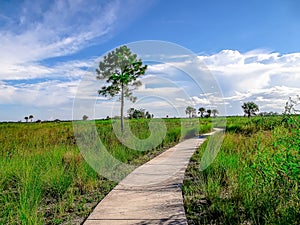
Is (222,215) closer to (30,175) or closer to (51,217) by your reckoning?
(51,217)

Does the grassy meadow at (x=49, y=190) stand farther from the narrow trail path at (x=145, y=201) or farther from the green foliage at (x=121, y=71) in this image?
the green foliage at (x=121, y=71)

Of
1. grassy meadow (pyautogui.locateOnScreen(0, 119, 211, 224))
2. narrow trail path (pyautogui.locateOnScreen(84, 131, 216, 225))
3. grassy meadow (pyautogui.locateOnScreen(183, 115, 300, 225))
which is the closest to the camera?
grassy meadow (pyautogui.locateOnScreen(183, 115, 300, 225))

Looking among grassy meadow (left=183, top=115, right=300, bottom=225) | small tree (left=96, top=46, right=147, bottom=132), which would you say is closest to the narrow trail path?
grassy meadow (left=183, top=115, right=300, bottom=225)

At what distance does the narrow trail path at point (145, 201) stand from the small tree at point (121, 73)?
19.1 ft

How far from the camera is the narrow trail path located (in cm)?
353

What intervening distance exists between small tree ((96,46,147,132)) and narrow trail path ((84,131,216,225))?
19.1ft

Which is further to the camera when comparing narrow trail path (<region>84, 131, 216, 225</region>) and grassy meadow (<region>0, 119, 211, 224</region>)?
grassy meadow (<region>0, 119, 211, 224</region>)

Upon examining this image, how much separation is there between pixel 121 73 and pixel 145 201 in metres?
9.64

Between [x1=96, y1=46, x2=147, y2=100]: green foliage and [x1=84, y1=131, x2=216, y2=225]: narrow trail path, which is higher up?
[x1=96, y1=46, x2=147, y2=100]: green foliage

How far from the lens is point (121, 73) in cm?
1326

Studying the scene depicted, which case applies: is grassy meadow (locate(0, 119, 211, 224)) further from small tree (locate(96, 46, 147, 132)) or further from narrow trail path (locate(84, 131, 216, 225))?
small tree (locate(96, 46, 147, 132))

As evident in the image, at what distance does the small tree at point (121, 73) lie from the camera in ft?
38.2

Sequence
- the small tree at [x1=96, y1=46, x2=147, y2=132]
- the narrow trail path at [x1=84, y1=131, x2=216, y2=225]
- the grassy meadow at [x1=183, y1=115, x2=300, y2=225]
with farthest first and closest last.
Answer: the small tree at [x1=96, y1=46, x2=147, y2=132]
the narrow trail path at [x1=84, y1=131, x2=216, y2=225]
the grassy meadow at [x1=183, y1=115, x2=300, y2=225]

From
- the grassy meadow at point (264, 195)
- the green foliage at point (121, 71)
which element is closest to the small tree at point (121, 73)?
the green foliage at point (121, 71)
